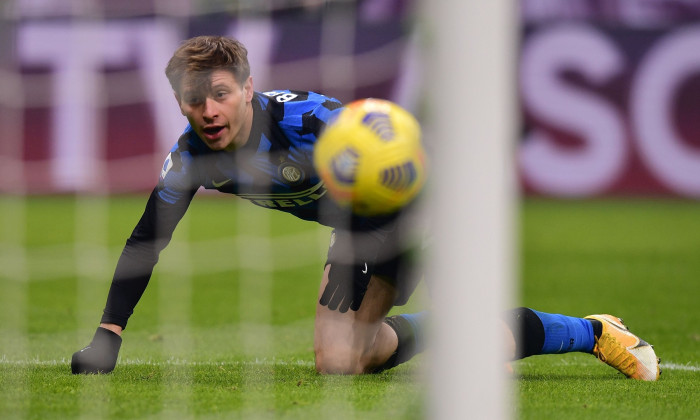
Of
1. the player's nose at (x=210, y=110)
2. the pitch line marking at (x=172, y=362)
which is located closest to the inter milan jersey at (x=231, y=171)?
the player's nose at (x=210, y=110)

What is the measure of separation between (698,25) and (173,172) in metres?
10.9

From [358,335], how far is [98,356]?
1.06 meters

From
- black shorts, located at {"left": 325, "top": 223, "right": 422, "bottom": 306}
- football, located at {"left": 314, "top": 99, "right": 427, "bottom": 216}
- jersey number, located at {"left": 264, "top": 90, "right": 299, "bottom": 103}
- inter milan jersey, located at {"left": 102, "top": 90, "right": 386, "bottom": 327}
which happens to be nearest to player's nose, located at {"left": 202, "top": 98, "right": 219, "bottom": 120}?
inter milan jersey, located at {"left": 102, "top": 90, "right": 386, "bottom": 327}

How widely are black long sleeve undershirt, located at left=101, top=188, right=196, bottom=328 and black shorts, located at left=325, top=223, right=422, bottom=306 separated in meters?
0.69

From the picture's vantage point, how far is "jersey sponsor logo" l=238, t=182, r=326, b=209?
13.1 feet

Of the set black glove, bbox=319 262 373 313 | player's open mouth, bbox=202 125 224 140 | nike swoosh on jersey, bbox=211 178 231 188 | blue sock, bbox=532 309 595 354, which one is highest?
player's open mouth, bbox=202 125 224 140

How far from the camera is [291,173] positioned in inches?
153

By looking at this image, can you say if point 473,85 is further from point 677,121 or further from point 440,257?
point 677,121

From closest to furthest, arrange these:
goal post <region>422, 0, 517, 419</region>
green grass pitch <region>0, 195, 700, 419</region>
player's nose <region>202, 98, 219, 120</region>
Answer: goal post <region>422, 0, 517, 419</region> < green grass pitch <region>0, 195, 700, 419</region> < player's nose <region>202, 98, 219, 120</region>

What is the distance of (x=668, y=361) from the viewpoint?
4.41 m

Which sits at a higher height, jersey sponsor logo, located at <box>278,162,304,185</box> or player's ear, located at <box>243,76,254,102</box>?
player's ear, located at <box>243,76,254,102</box>

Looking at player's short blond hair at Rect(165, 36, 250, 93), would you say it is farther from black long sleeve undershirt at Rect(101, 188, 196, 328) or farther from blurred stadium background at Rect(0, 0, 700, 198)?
blurred stadium background at Rect(0, 0, 700, 198)

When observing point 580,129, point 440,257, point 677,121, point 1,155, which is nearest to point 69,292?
point 440,257

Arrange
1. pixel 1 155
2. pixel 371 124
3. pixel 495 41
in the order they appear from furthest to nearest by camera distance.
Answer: pixel 1 155 → pixel 371 124 → pixel 495 41
